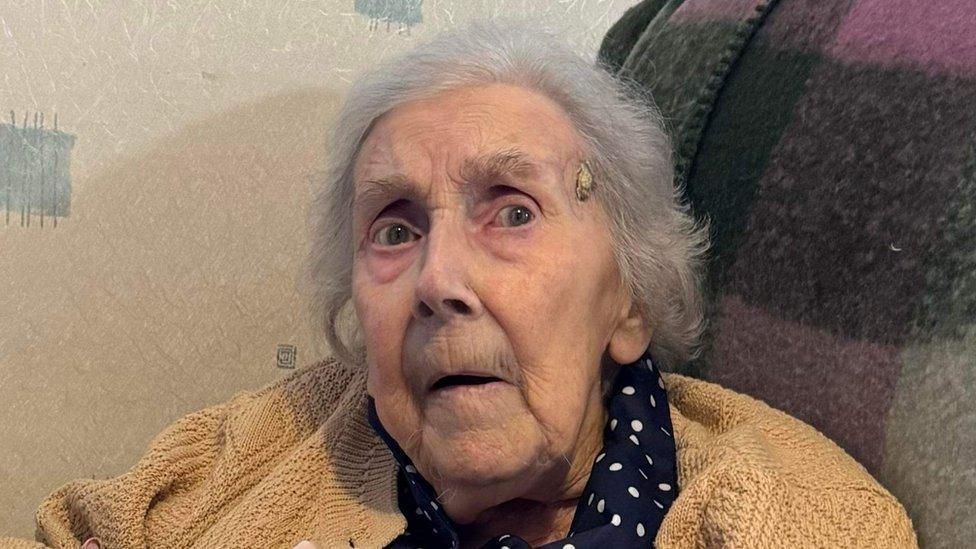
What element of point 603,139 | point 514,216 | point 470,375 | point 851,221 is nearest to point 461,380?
point 470,375

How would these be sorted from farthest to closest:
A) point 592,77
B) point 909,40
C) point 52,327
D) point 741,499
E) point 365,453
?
point 52,327
point 365,453
point 592,77
point 909,40
point 741,499

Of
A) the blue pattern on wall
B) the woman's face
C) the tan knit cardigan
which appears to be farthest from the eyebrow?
the blue pattern on wall

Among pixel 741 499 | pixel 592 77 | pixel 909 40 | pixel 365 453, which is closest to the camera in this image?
pixel 741 499

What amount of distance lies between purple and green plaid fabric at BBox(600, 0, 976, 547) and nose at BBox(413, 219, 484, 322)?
36 centimetres

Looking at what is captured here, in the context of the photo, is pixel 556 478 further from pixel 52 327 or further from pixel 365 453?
pixel 52 327

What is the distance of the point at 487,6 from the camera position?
1.68 metres

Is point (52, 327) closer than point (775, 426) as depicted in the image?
No

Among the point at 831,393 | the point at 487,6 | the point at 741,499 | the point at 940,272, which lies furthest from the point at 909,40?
the point at 487,6

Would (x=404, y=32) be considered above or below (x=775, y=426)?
above

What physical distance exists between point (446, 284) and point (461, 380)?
11 cm

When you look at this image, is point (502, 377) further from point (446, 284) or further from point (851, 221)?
point (851, 221)

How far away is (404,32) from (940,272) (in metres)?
1.05

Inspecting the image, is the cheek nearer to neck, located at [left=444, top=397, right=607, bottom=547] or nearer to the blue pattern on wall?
neck, located at [left=444, top=397, right=607, bottom=547]

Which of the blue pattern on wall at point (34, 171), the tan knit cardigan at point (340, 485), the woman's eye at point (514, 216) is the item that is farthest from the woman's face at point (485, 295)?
the blue pattern on wall at point (34, 171)
